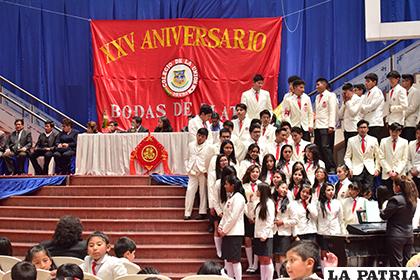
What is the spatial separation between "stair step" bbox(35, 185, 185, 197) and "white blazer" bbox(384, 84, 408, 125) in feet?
11.5

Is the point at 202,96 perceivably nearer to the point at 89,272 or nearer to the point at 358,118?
the point at 358,118

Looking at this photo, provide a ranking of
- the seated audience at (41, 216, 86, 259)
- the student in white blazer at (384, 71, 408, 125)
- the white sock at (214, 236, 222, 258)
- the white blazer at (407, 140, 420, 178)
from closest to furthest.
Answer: the seated audience at (41, 216, 86, 259) → the white sock at (214, 236, 222, 258) → the white blazer at (407, 140, 420, 178) → the student in white blazer at (384, 71, 408, 125)

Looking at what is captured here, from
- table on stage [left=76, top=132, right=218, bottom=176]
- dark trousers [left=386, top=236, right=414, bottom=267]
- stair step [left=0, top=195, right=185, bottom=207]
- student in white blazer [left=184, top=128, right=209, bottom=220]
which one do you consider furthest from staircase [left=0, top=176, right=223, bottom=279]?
dark trousers [left=386, top=236, right=414, bottom=267]

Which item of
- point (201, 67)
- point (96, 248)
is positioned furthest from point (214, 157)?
point (201, 67)

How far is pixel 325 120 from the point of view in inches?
484

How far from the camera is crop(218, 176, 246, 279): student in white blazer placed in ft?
31.2

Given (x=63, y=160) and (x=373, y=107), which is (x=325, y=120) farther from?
(x=63, y=160)

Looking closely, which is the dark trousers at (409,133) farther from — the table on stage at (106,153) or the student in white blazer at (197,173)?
the table on stage at (106,153)

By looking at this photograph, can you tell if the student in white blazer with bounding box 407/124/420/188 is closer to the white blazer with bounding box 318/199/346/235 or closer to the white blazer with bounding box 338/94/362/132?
the white blazer with bounding box 338/94/362/132

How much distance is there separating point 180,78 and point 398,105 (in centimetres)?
524

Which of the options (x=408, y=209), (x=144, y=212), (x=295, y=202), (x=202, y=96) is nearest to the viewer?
(x=408, y=209)

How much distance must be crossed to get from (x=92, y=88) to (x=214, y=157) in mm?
6239

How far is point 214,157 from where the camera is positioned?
10.6 meters

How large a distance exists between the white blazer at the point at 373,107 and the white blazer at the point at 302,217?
104 inches
